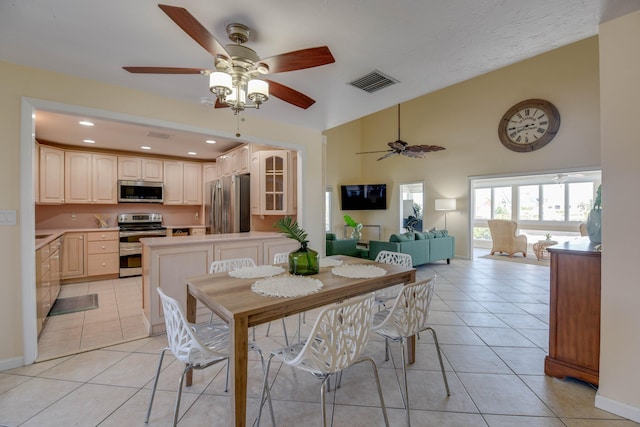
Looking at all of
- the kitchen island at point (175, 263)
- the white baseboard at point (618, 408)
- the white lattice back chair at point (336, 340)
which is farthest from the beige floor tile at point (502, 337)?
the kitchen island at point (175, 263)

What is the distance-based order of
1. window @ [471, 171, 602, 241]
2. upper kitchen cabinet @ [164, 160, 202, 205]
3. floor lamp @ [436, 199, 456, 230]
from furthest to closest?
window @ [471, 171, 602, 241]
floor lamp @ [436, 199, 456, 230]
upper kitchen cabinet @ [164, 160, 202, 205]

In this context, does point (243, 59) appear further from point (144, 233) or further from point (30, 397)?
point (144, 233)

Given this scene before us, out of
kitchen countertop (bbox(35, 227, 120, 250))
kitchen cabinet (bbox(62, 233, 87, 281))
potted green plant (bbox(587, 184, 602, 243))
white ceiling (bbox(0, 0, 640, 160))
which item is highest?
white ceiling (bbox(0, 0, 640, 160))

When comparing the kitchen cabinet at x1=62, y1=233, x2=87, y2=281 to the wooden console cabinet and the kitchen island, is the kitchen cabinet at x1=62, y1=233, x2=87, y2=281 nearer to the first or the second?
the kitchen island

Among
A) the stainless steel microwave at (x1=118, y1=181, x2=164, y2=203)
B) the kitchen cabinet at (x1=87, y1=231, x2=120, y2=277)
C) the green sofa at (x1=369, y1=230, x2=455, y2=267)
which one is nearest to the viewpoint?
the kitchen cabinet at (x1=87, y1=231, x2=120, y2=277)

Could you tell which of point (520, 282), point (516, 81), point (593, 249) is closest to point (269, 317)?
point (593, 249)

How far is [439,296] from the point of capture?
391 cm

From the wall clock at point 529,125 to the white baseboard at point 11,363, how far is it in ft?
26.9

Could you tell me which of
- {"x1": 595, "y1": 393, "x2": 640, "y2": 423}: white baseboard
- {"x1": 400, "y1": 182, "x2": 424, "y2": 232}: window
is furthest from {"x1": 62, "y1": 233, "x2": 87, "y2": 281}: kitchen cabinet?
{"x1": 400, "y1": 182, "x2": 424, "y2": 232}: window

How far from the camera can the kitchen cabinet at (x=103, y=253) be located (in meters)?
4.53

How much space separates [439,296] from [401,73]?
2.98 metres

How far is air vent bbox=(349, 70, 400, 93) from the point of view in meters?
2.34

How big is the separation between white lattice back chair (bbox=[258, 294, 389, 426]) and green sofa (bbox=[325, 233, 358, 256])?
3748 millimetres

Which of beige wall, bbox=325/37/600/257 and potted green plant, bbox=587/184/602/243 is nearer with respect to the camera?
potted green plant, bbox=587/184/602/243
